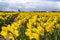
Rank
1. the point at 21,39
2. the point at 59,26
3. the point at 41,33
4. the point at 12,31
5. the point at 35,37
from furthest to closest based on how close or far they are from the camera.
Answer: the point at 59,26 < the point at 21,39 < the point at 12,31 < the point at 41,33 < the point at 35,37

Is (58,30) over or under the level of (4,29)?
under

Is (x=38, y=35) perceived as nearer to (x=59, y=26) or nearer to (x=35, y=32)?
(x=35, y=32)

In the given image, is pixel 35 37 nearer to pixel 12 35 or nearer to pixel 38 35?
pixel 38 35

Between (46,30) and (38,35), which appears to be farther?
(46,30)

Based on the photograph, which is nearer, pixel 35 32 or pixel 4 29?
pixel 35 32

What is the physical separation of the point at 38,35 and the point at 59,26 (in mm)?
3866

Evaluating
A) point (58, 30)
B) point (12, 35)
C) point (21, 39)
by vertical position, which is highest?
point (12, 35)

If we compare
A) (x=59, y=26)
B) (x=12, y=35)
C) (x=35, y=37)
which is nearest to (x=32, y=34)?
(x=35, y=37)

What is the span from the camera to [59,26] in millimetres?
8398

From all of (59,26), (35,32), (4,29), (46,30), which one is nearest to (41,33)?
(35,32)

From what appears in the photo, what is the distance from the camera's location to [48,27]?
5.37 meters

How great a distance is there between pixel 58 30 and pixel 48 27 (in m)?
3.13

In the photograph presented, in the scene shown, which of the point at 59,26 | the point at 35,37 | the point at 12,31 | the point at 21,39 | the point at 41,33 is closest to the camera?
the point at 35,37

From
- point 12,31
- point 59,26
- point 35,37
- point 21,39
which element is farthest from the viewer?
point 59,26
